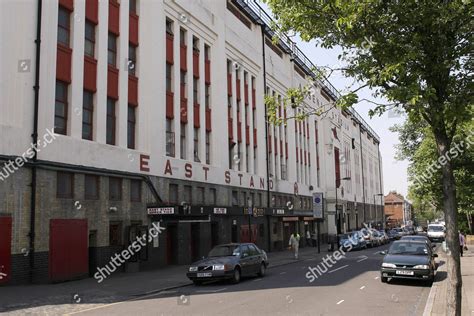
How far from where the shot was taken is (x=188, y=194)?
29.0 metres

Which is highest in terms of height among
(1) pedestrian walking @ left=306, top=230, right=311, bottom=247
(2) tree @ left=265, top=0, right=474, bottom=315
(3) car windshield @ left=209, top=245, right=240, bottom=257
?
(2) tree @ left=265, top=0, right=474, bottom=315

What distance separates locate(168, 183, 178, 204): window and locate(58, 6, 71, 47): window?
972 cm

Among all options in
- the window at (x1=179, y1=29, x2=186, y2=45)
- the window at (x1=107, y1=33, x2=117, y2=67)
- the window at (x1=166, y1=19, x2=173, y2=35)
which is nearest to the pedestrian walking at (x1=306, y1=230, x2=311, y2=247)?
the window at (x1=179, y1=29, x2=186, y2=45)

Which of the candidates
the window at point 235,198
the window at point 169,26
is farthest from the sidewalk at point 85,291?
the window at point 169,26

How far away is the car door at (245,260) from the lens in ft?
61.6

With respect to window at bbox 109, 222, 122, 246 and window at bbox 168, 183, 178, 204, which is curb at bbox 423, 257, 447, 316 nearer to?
window at bbox 109, 222, 122, 246

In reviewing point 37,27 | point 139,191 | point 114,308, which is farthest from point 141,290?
point 37,27

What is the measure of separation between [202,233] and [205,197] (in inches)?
86.6

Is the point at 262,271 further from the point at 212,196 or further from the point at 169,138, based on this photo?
the point at 212,196

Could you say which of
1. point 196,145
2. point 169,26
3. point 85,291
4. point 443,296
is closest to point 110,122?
point 196,145

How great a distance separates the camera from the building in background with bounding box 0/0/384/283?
18.5 m

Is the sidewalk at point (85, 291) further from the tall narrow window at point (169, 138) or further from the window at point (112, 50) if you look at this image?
the window at point (112, 50)

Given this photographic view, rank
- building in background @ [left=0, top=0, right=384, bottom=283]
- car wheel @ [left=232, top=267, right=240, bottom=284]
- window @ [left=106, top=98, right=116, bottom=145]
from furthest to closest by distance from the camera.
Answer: window @ [left=106, top=98, right=116, bottom=145], building in background @ [left=0, top=0, right=384, bottom=283], car wheel @ [left=232, top=267, right=240, bottom=284]

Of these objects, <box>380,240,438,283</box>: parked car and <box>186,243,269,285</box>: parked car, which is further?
<box>186,243,269,285</box>: parked car
